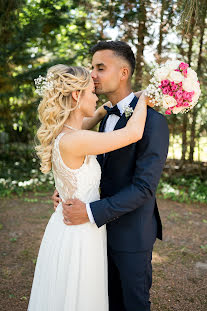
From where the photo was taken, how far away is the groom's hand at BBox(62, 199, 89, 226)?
2.04 m

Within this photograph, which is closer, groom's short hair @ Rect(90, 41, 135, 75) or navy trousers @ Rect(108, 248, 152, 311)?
navy trousers @ Rect(108, 248, 152, 311)

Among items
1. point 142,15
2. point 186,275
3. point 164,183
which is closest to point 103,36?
point 142,15

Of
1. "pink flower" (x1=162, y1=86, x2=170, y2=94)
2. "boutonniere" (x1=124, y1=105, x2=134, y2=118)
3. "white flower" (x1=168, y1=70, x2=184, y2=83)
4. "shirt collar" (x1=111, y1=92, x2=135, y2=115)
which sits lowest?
"boutonniere" (x1=124, y1=105, x2=134, y2=118)

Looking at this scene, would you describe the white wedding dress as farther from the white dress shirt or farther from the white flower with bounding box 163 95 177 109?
the white flower with bounding box 163 95 177 109

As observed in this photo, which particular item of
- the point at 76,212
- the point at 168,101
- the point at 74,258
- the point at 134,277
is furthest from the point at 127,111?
the point at 134,277

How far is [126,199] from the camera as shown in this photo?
2.03 metres

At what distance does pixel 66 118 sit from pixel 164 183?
6.71 m

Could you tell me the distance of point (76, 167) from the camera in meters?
2.07

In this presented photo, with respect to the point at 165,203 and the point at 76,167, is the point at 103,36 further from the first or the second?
the point at 76,167

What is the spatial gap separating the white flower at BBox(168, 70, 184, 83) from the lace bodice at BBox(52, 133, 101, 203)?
742 mm

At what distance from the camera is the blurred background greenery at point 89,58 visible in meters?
7.68

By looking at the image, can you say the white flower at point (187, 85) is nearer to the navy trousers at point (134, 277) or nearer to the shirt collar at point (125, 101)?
the shirt collar at point (125, 101)

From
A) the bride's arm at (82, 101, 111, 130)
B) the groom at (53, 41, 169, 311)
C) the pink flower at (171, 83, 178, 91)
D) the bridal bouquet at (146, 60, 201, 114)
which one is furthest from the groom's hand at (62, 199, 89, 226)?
the bride's arm at (82, 101, 111, 130)

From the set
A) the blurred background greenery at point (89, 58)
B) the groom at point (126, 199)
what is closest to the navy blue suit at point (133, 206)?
the groom at point (126, 199)
